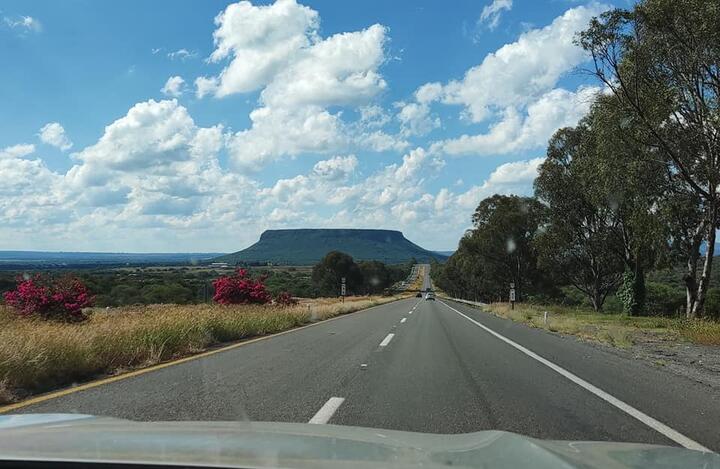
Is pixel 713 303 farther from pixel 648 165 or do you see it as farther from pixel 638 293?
pixel 648 165

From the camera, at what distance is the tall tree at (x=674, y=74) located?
22.5 meters

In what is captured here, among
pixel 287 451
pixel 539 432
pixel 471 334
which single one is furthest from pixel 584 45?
pixel 287 451

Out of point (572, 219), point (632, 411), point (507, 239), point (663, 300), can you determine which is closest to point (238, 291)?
point (632, 411)

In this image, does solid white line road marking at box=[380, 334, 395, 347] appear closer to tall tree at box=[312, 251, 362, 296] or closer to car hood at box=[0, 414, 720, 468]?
car hood at box=[0, 414, 720, 468]

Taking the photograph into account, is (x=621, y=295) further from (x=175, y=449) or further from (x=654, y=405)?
(x=175, y=449)

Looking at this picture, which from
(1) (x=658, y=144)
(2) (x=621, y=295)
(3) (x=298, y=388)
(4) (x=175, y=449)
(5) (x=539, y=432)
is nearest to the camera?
(4) (x=175, y=449)

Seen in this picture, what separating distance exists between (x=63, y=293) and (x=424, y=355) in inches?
465

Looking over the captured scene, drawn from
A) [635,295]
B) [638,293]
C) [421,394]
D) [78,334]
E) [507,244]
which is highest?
[507,244]

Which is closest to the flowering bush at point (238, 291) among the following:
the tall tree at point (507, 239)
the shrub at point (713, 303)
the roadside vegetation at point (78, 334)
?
the roadside vegetation at point (78, 334)

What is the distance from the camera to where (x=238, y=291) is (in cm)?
3025

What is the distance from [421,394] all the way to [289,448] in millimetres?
4785

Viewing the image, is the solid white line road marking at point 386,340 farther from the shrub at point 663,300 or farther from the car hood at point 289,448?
the shrub at point 663,300

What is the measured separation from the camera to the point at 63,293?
18062 mm

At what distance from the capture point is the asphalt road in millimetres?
6422
